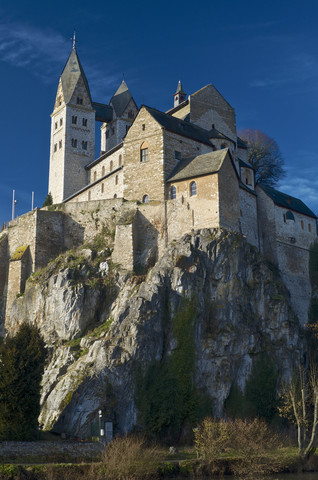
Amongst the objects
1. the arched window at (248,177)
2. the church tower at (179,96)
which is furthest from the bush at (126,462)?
the church tower at (179,96)

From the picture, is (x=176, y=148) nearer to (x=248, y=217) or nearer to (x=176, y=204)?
(x=176, y=204)

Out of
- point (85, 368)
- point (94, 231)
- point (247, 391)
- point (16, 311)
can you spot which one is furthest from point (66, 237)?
point (247, 391)

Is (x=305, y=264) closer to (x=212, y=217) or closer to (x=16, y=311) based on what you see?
(x=212, y=217)

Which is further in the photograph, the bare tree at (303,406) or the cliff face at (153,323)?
the cliff face at (153,323)

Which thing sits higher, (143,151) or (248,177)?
(143,151)

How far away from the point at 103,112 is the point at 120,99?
12.1 ft

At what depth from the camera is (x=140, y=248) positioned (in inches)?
2178

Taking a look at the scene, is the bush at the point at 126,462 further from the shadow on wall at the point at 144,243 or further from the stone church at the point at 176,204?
the stone church at the point at 176,204

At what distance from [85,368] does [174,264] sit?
1079 cm

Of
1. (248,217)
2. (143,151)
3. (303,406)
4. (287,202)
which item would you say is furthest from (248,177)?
(303,406)

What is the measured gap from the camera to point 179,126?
61.5m

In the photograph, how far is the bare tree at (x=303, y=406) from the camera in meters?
44.2

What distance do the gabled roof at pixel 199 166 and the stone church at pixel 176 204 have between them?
10cm

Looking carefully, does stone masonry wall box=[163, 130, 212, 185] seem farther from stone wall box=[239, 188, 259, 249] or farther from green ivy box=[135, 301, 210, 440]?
green ivy box=[135, 301, 210, 440]
